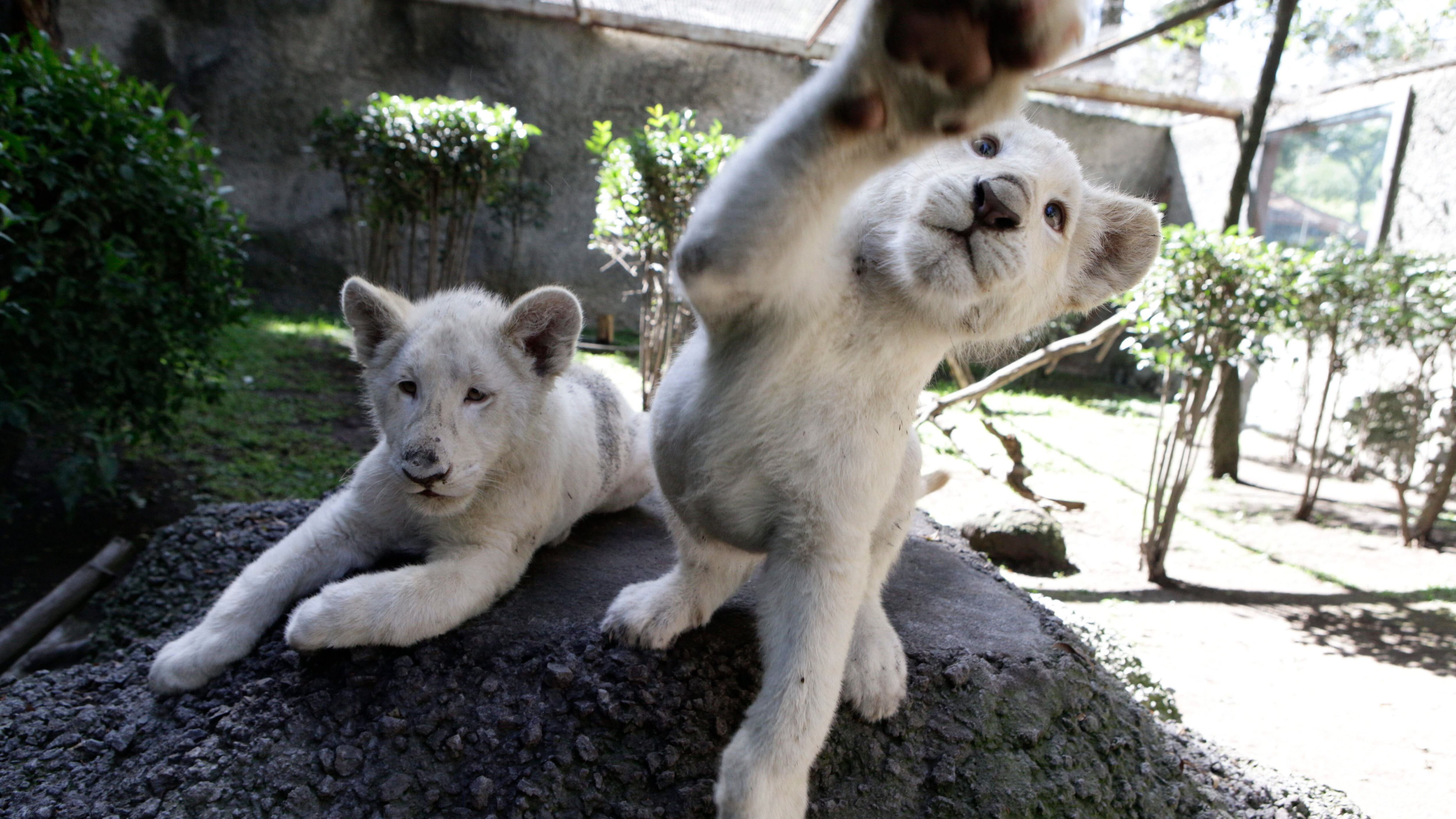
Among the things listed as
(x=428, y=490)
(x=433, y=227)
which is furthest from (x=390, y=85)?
(x=428, y=490)

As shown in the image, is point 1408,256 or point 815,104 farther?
point 1408,256

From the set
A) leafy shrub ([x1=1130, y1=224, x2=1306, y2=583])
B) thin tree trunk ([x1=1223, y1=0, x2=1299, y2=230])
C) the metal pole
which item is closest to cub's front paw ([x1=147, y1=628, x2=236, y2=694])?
the metal pole

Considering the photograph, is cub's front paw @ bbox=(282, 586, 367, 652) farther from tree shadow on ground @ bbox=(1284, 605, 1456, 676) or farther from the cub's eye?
tree shadow on ground @ bbox=(1284, 605, 1456, 676)

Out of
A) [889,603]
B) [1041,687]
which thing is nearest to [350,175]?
[889,603]

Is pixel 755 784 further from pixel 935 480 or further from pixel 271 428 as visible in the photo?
pixel 271 428

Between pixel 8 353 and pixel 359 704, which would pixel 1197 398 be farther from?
pixel 8 353

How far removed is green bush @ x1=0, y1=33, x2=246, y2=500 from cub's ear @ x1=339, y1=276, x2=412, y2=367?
2.39 m

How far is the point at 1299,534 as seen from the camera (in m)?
9.02

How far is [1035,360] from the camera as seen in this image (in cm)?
686

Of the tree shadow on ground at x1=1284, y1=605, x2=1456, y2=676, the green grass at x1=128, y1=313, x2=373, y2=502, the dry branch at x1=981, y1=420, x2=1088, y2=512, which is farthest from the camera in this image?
the dry branch at x1=981, y1=420, x2=1088, y2=512

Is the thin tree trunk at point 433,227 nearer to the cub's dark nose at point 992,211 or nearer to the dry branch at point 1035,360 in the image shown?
the dry branch at point 1035,360

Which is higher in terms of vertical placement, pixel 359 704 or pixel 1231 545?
pixel 359 704

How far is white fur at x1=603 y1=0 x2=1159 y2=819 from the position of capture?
191 cm

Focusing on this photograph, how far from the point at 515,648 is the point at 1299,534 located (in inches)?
361
